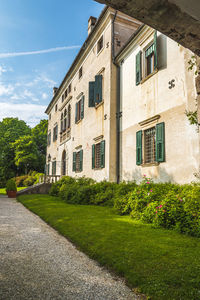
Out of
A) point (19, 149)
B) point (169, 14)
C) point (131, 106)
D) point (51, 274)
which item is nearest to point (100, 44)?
point (131, 106)

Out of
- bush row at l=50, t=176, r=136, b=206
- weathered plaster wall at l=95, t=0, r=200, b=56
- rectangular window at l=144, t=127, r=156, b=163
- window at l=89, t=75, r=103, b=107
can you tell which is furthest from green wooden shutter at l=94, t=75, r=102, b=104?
weathered plaster wall at l=95, t=0, r=200, b=56

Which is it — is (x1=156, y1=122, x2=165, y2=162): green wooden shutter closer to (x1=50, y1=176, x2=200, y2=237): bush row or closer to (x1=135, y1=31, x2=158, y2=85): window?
(x1=50, y1=176, x2=200, y2=237): bush row

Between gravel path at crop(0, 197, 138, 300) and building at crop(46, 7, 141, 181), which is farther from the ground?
building at crop(46, 7, 141, 181)

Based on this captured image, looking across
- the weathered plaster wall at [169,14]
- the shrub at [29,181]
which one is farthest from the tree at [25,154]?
the weathered plaster wall at [169,14]

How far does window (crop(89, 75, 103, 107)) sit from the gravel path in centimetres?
998

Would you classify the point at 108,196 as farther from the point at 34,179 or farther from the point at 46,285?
the point at 34,179

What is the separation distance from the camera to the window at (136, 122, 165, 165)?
28.3ft

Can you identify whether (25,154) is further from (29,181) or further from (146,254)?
(146,254)

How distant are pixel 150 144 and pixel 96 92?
5832mm

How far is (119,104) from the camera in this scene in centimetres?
1224

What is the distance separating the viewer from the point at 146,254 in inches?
149

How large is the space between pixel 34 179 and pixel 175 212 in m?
24.0

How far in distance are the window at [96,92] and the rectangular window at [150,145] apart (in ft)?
15.1

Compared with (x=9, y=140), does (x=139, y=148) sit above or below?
below
